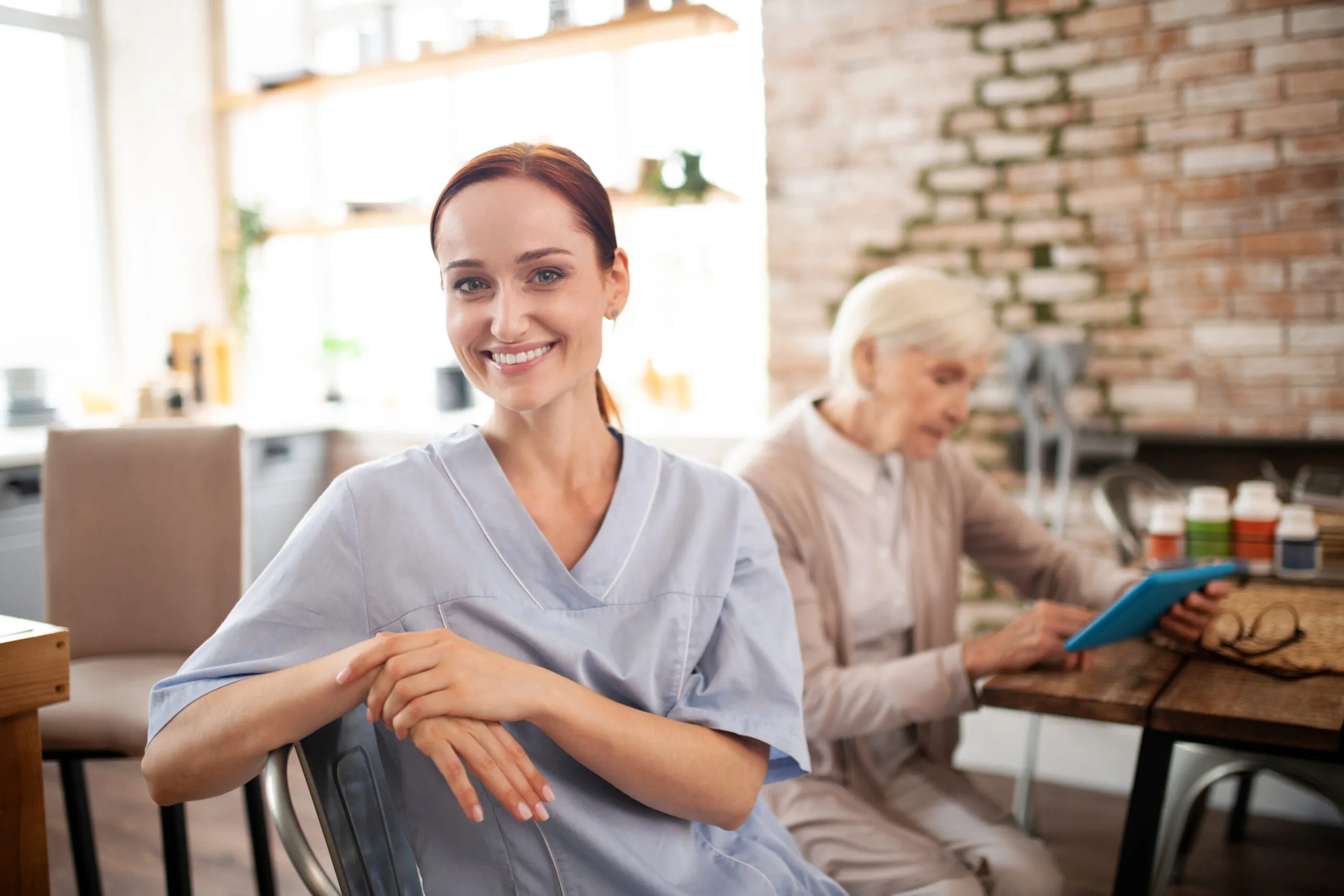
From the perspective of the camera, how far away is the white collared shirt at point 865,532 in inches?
72.8

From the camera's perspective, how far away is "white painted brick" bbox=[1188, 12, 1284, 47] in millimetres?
2746

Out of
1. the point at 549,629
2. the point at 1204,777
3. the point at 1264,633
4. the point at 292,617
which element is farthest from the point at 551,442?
the point at 1204,777

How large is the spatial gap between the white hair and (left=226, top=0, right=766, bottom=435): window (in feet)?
5.64

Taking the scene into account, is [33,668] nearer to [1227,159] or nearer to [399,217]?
[1227,159]

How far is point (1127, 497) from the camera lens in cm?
279

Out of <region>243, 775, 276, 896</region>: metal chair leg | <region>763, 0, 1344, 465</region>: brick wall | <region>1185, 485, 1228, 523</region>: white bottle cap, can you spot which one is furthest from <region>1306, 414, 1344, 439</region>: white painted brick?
<region>243, 775, 276, 896</region>: metal chair leg

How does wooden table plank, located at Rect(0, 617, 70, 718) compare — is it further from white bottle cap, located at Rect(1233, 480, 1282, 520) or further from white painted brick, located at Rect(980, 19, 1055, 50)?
white painted brick, located at Rect(980, 19, 1055, 50)

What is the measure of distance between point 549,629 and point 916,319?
0.98 meters

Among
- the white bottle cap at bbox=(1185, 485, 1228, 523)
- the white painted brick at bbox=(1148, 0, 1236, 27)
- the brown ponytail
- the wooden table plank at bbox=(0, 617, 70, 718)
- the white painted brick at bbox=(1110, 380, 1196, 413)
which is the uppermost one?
the white painted brick at bbox=(1148, 0, 1236, 27)

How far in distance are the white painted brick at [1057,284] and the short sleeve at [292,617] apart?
245cm

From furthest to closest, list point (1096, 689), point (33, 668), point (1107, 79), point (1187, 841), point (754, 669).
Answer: point (1107, 79) < point (1187, 841) < point (1096, 689) < point (33, 668) < point (754, 669)

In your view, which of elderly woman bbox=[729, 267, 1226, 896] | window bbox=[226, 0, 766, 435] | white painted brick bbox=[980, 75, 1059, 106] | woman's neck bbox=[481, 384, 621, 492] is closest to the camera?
woman's neck bbox=[481, 384, 621, 492]

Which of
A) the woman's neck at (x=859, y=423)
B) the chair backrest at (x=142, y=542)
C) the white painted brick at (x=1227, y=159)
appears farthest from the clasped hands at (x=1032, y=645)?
the white painted brick at (x=1227, y=159)

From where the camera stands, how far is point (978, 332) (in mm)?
1865
